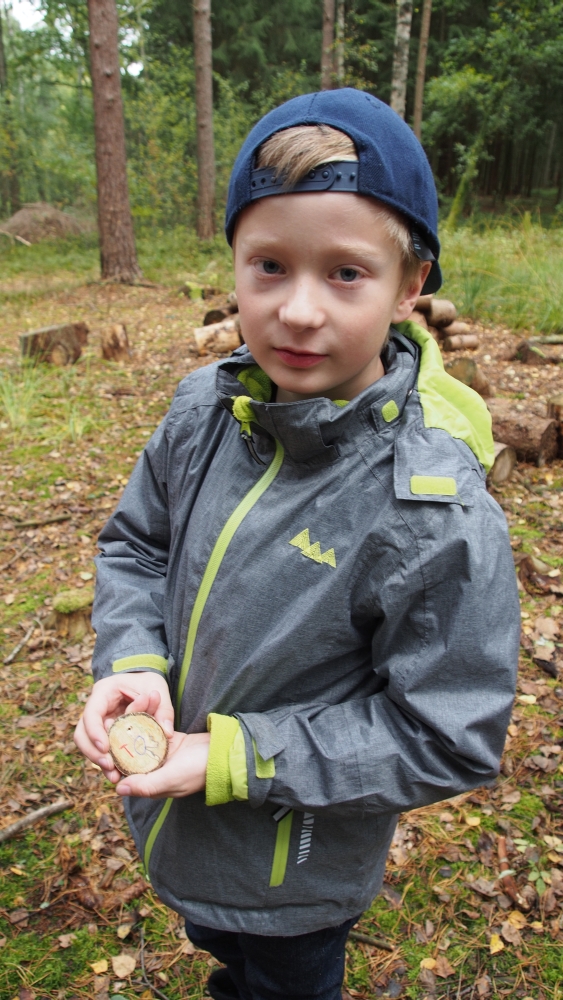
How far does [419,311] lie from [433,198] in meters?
5.80

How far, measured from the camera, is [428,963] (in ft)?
6.97

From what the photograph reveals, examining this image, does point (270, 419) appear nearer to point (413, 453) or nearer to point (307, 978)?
point (413, 453)

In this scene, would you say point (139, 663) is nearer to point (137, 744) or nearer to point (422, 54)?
point (137, 744)

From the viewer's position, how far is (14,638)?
136 inches

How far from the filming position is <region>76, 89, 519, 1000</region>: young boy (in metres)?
1.06

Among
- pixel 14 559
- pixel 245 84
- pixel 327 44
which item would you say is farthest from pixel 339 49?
pixel 14 559

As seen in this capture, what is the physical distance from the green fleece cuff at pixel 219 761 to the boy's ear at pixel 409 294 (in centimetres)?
80

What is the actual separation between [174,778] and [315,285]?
86cm

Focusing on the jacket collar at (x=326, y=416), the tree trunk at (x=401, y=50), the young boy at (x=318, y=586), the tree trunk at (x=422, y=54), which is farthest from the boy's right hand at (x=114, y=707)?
the tree trunk at (x=422, y=54)

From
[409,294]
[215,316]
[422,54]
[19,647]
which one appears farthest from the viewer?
[422,54]

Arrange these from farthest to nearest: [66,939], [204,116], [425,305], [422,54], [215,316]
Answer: [422,54] < [204,116] < [215,316] < [425,305] < [66,939]

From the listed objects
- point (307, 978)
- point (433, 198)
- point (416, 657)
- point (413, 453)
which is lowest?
point (307, 978)

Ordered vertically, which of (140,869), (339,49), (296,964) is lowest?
(140,869)

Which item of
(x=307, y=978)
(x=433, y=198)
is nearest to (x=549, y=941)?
(x=307, y=978)
